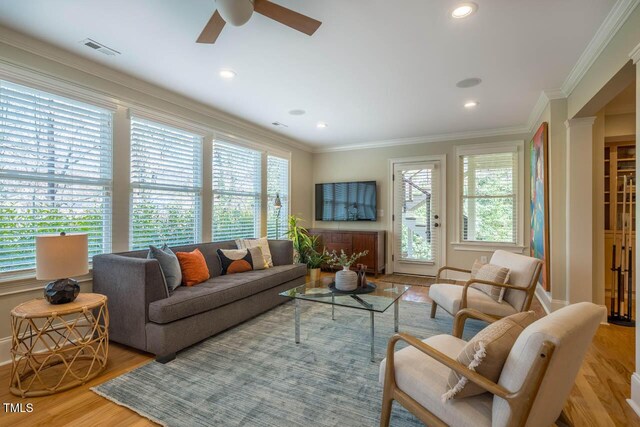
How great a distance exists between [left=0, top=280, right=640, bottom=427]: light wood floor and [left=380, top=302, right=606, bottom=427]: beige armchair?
61cm

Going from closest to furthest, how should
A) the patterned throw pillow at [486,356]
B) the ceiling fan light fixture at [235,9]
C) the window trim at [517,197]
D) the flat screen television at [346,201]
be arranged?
the patterned throw pillow at [486,356] < the ceiling fan light fixture at [235,9] < the window trim at [517,197] < the flat screen television at [346,201]

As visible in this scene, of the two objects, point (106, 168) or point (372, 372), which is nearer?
point (372, 372)

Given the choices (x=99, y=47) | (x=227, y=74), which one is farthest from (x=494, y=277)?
(x=99, y=47)

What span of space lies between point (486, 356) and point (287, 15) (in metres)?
2.04

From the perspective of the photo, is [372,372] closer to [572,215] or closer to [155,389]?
[155,389]

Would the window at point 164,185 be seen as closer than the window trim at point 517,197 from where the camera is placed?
Yes

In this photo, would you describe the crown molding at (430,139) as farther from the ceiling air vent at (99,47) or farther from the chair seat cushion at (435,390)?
the chair seat cushion at (435,390)

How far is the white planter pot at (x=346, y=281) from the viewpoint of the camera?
2973 mm

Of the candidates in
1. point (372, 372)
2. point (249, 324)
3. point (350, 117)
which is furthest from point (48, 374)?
point (350, 117)

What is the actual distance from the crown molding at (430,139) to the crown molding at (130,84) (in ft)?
5.52

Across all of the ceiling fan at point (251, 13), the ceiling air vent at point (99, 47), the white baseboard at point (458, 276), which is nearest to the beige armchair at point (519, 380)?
the ceiling fan at point (251, 13)

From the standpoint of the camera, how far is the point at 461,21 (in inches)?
88.3

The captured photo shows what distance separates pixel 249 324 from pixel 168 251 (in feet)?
3.70

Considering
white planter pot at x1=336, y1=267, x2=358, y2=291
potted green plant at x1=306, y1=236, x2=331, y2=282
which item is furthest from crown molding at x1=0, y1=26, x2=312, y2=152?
white planter pot at x1=336, y1=267, x2=358, y2=291
